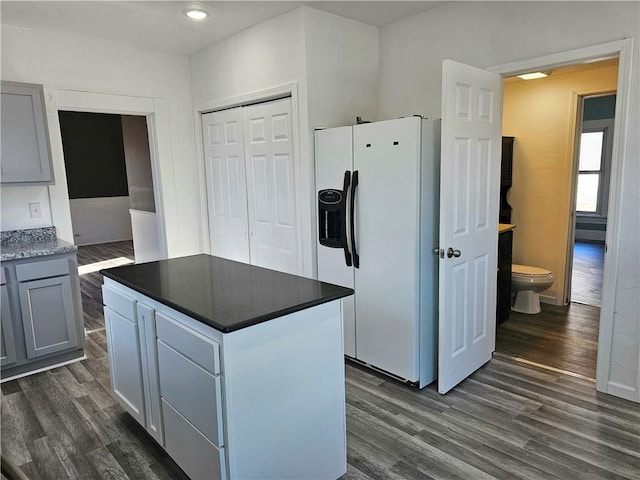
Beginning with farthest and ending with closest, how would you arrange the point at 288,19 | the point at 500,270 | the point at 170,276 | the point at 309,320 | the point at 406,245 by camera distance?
the point at 500,270
the point at 288,19
the point at 406,245
the point at 170,276
the point at 309,320

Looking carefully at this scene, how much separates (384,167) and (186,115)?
8.21 ft

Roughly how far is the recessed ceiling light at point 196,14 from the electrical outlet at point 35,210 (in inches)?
76.3

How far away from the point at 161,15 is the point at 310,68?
117 centimetres

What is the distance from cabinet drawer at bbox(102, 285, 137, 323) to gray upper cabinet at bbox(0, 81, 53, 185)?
1.43 meters

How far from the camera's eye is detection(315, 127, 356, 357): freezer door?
304 cm

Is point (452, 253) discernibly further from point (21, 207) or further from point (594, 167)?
point (594, 167)

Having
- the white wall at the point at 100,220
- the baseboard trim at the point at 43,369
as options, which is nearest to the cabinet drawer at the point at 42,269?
the baseboard trim at the point at 43,369

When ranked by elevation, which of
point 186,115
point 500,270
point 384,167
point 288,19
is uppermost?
point 288,19

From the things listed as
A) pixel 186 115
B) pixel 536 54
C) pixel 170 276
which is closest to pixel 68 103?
pixel 186 115

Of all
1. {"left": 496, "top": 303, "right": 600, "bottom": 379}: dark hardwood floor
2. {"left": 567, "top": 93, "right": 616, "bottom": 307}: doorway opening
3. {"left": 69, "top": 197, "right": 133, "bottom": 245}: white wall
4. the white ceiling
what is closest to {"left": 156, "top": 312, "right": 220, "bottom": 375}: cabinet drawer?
the white ceiling

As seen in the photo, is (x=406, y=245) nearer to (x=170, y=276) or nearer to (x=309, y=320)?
(x=309, y=320)

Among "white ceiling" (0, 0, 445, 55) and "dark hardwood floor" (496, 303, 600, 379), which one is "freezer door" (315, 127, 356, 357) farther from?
"dark hardwood floor" (496, 303, 600, 379)

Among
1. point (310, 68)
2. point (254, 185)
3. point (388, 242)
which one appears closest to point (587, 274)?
point (388, 242)

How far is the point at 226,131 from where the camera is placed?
4070 millimetres
